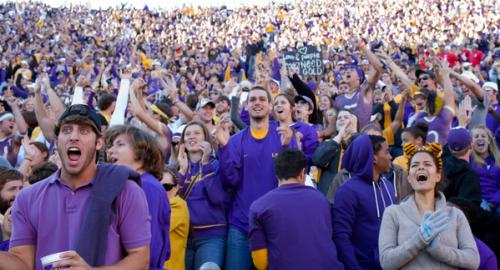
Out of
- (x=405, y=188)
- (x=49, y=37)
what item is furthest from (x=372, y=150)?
(x=49, y=37)

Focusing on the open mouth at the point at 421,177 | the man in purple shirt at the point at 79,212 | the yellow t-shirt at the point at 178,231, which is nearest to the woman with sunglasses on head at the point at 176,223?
the yellow t-shirt at the point at 178,231

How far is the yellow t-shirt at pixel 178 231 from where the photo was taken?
20.8 feet

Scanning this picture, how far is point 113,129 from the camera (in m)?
4.88

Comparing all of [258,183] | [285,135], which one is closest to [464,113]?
[285,135]

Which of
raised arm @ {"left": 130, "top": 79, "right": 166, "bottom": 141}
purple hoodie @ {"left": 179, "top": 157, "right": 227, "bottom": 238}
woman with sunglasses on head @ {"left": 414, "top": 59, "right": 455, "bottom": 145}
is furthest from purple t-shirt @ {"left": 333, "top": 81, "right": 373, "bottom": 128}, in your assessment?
purple hoodie @ {"left": 179, "top": 157, "right": 227, "bottom": 238}

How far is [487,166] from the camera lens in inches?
298

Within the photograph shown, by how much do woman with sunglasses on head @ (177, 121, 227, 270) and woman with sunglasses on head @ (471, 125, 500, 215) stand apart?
2.35 metres

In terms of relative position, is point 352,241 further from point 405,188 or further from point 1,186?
point 1,186

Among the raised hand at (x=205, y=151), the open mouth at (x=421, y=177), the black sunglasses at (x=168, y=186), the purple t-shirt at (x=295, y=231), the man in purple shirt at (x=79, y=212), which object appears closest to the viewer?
the man in purple shirt at (x=79, y=212)

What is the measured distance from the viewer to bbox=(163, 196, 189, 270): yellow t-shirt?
6.34m

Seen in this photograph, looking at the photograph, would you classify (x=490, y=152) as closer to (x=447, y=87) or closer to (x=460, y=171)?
(x=460, y=171)

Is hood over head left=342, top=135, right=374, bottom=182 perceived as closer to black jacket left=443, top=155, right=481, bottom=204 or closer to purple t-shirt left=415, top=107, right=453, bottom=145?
black jacket left=443, top=155, right=481, bottom=204

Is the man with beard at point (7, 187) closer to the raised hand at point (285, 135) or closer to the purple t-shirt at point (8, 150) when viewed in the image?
the raised hand at point (285, 135)

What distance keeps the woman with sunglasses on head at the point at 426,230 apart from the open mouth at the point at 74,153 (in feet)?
7.39
